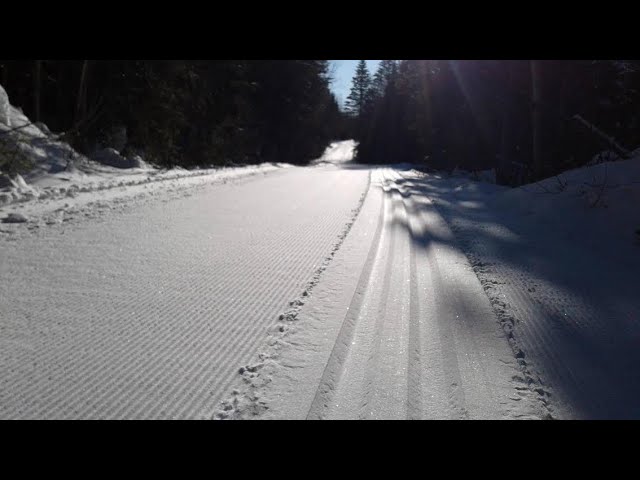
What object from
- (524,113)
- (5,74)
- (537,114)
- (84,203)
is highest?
(524,113)

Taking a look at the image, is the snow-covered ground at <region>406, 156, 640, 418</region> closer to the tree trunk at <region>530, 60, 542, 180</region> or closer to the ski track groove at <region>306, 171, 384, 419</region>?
the ski track groove at <region>306, 171, 384, 419</region>

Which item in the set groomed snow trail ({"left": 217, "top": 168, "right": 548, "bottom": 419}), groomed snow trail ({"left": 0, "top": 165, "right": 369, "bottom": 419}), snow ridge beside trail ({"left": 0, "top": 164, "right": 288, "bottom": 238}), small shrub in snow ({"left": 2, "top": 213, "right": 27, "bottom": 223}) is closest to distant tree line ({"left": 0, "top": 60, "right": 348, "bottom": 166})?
snow ridge beside trail ({"left": 0, "top": 164, "right": 288, "bottom": 238})

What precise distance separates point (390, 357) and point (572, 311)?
1.45 metres

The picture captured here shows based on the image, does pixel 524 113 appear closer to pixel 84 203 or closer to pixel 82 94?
pixel 84 203

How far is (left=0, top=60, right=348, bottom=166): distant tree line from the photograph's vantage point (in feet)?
38.4

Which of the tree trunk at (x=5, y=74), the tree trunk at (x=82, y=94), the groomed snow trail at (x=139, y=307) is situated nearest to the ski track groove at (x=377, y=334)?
the groomed snow trail at (x=139, y=307)

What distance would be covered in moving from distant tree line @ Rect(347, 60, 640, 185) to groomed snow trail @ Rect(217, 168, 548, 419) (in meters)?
5.30

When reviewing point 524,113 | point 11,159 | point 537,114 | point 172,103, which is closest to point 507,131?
point 524,113

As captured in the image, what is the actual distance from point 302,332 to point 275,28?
165 centimetres

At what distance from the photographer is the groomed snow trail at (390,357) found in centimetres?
163

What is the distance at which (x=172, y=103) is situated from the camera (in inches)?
601
